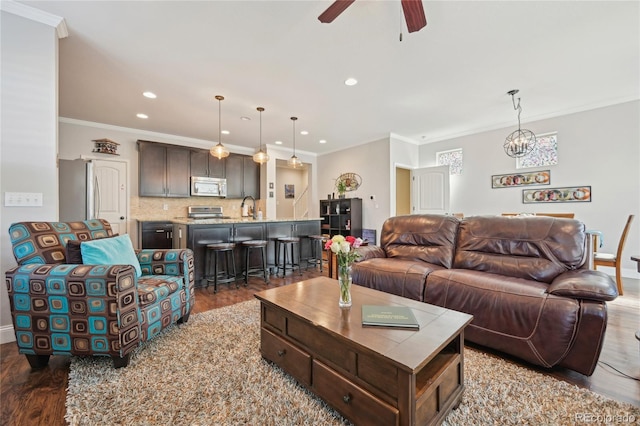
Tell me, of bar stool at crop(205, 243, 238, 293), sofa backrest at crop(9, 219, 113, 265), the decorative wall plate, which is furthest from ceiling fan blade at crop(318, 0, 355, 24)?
the decorative wall plate

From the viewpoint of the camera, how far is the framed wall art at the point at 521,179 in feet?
15.7

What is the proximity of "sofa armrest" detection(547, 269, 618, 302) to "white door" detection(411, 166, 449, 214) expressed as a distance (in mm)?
4203

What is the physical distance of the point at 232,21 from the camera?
7.69 feet

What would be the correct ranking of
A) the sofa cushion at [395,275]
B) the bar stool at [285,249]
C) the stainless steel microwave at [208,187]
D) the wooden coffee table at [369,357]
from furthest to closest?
the stainless steel microwave at [208,187]
the bar stool at [285,249]
the sofa cushion at [395,275]
the wooden coffee table at [369,357]

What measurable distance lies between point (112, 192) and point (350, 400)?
19.5ft

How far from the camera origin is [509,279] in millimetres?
2107

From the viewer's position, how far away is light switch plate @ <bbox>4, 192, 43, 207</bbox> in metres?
2.13

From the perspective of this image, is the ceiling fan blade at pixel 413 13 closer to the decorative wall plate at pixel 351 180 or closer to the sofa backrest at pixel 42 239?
the sofa backrest at pixel 42 239

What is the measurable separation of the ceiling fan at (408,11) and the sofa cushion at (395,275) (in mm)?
1985

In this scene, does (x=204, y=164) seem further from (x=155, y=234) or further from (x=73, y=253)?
(x=73, y=253)

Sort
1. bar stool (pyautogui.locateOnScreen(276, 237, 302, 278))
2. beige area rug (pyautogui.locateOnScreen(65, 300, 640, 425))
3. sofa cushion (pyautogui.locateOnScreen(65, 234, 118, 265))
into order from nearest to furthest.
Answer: beige area rug (pyautogui.locateOnScreen(65, 300, 640, 425)) < sofa cushion (pyautogui.locateOnScreen(65, 234, 118, 265)) < bar stool (pyautogui.locateOnScreen(276, 237, 302, 278))

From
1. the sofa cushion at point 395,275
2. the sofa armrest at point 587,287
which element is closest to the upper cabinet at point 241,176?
the sofa cushion at point 395,275

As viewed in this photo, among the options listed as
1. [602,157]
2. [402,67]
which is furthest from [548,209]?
[402,67]

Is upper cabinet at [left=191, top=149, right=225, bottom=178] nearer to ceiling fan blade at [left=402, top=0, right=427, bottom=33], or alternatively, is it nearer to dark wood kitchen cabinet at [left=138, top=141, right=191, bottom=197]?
dark wood kitchen cabinet at [left=138, top=141, right=191, bottom=197]
